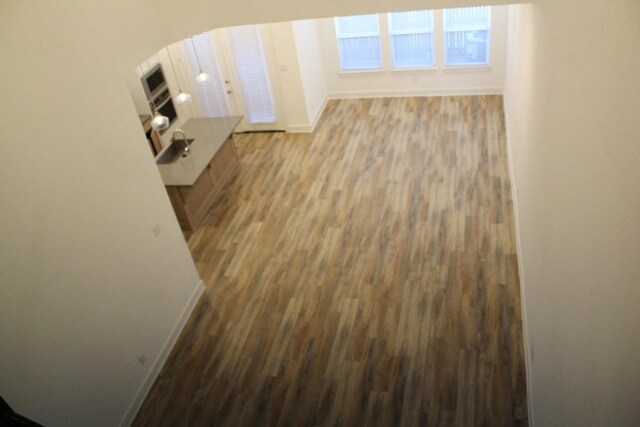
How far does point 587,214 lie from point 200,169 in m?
6.31

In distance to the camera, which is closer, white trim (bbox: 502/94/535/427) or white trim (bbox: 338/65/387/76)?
white trim (bbox: 502/94/535/427)

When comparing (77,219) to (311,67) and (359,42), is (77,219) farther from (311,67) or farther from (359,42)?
(359,42)

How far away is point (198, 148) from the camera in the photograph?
8594mm

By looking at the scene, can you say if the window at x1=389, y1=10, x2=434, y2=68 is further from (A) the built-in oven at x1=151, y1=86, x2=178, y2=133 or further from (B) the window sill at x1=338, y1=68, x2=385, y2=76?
(A) the built-in oven at x1=151, y1=86, x2=178, y2=133

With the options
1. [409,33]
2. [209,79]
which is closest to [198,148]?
[209,79]

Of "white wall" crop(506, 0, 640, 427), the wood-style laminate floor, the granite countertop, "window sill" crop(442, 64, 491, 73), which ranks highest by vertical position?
"white wall" crop(506, 0, 640, 427)

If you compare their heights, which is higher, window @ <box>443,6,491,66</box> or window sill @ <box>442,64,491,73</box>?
window @ <box>443,6,491,66</box>

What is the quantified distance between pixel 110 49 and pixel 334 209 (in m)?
4.00

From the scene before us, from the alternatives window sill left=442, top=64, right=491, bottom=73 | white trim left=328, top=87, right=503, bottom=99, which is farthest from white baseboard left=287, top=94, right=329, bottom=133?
window sill left=442, top=64, right=491, bottom=73

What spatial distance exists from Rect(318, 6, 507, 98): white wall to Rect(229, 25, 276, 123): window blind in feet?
5.41

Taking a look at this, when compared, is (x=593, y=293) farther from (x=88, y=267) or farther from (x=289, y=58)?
(x=289, y=58)

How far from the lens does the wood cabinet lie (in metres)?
7.84

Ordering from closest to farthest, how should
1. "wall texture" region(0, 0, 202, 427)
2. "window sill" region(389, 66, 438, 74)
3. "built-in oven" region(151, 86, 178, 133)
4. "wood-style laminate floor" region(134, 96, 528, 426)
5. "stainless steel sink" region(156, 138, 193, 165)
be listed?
"wall texture" region(0, 0, 202, 427) → "wood-style laminate floor" region(134, 96, 528, 426) → "stainless steel sink" region(156, 138, 193, 165) → "built-in oven" region(151, 86, 178, 133) → "window sill" region(389, 66, 438, 74)

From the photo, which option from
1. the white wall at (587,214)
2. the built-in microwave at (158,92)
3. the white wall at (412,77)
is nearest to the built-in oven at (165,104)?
the built-in microwave at (158,92)
